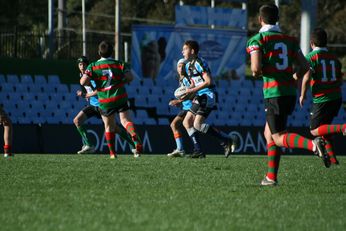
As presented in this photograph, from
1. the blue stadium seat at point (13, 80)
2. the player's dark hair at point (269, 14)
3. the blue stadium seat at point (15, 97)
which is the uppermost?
the player's dark hair at point (269, 14)

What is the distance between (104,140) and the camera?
67.2ft

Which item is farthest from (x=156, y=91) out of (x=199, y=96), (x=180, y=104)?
(x=199, y=96)

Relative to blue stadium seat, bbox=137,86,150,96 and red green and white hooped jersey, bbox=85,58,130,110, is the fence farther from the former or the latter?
red green and white hooped jersey, bbox=85,58,130,110

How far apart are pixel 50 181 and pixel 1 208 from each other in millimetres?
2233

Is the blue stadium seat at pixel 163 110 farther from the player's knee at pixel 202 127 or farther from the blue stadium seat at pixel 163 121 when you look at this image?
the player's knee at pixel 202 127

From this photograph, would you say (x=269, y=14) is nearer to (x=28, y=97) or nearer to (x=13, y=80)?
(x=28, y=97)

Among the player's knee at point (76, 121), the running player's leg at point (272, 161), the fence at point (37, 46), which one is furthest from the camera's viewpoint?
the fence at point (37, 46)

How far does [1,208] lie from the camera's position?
6996 mm

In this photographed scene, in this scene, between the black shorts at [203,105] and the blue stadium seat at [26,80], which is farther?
the blue stadium seat at [26,80]

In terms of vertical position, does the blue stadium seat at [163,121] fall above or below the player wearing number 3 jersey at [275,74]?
below

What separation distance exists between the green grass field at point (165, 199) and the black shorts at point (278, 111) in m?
0.66

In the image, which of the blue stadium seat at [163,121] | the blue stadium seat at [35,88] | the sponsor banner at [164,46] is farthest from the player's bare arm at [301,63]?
the sponsor banner at [164,46]

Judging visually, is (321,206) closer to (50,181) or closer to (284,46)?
(284,46)

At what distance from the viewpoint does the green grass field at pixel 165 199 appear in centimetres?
633
